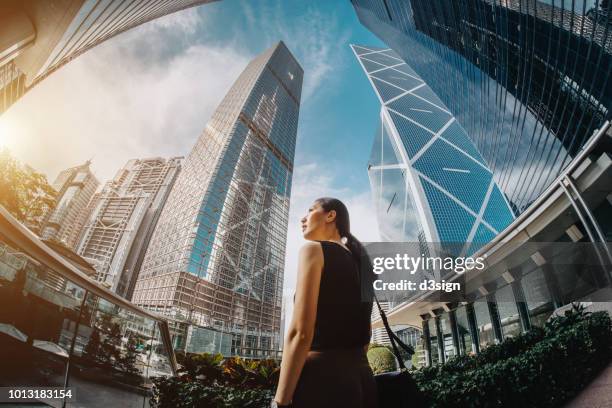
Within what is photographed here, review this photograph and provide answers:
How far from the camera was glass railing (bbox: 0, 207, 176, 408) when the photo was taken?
4.88ft

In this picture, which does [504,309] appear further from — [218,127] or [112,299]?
[218,127]

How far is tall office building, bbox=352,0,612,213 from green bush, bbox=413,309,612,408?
1855 centimetres

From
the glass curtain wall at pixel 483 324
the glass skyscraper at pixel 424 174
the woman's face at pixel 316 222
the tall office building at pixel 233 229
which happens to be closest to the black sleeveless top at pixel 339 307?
the woman's face at pixel 316 222

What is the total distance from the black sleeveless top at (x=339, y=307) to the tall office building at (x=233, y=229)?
141 feet

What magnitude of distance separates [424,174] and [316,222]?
66.7 meters

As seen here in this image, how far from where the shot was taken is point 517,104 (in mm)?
26719

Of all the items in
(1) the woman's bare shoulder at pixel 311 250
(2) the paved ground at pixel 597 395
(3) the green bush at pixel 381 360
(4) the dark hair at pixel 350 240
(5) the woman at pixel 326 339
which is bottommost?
(3) the green bush at pixel 381 360

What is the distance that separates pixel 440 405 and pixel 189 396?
9.69 feet

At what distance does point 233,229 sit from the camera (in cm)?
5309

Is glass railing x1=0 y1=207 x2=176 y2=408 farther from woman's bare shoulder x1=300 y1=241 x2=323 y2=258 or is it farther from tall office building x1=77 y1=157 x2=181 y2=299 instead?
tall office building x1=77 y1=157 x2=181 y2=299

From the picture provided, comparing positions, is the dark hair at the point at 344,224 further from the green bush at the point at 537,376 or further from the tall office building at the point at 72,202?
the tall office building at the point at 72,202

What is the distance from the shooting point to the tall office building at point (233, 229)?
145 ft

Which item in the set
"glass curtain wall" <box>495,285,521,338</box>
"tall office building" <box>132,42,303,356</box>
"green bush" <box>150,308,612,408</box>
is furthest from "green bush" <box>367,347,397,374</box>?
"tall office building" <box>132,42,303,356</box>

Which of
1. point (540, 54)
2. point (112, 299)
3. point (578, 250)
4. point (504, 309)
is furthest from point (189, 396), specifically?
point (540, 54)
